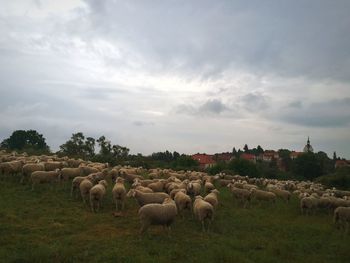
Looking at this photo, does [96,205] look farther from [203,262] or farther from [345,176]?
[345,176]

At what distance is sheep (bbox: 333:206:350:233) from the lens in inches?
942

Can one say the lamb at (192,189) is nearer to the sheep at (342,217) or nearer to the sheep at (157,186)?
the sheep at (157,186)

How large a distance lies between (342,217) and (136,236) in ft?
44.8

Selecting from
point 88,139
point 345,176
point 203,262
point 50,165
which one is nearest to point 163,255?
point 203,262

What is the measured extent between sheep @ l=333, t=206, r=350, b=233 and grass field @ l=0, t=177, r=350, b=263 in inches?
22.2

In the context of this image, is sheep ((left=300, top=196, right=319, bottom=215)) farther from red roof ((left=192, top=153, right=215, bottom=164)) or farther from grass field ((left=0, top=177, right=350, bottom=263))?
red roof ((left=192, top=153, right=215, bottom=164))

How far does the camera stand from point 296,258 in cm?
1730

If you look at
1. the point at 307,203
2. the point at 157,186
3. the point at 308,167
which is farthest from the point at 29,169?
the point at 308,167

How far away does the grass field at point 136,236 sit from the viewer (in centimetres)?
1559

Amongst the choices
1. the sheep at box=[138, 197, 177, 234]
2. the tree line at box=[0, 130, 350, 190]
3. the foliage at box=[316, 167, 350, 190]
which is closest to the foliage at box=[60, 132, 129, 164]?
the tree line at box=[0, 130, 350, 190]

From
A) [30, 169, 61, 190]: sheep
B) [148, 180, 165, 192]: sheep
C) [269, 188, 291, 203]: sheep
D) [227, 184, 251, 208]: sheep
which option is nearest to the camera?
[30, 169, 61, 190]: sheep

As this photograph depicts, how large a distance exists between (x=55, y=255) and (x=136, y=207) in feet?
32.1

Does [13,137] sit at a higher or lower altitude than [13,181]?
higher

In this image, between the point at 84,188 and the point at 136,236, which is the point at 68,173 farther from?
the point at 136,236
